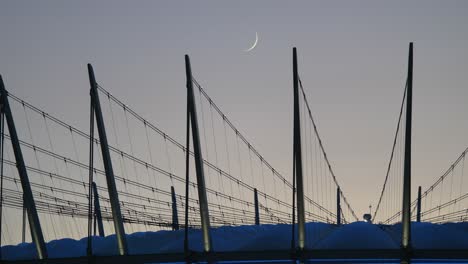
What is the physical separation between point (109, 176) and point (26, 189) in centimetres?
456

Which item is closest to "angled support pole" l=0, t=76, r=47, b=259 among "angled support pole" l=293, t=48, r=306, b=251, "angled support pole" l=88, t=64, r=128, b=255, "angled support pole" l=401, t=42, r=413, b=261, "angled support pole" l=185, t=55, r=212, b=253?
"angled support pole" l=88, t=64, r=128, b=255

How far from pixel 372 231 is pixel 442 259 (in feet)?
16.6

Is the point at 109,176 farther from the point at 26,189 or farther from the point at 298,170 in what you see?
the point at 298,170

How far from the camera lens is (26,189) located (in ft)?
131

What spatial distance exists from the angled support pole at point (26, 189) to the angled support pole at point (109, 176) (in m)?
3.88

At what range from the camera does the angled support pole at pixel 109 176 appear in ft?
122

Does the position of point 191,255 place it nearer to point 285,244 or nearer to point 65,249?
point 285,244

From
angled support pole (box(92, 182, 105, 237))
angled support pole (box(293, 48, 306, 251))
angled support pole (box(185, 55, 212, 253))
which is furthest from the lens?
angled support pole (box(92, 182, 105, 237))

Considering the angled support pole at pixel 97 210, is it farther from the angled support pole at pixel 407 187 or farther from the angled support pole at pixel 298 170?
the angled support pole at pixel 407 187

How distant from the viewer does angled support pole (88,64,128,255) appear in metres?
37.2

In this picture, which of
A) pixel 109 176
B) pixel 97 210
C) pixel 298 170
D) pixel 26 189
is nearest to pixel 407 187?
pixel 298 170

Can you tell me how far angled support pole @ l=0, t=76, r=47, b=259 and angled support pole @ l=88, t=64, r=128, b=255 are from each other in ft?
12.7

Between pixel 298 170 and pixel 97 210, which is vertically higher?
pixel 97 210

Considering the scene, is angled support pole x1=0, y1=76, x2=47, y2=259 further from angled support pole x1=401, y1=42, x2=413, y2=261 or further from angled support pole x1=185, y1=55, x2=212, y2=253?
angled support pole x1=401, y1=42, x2=413, y2=261
